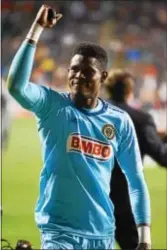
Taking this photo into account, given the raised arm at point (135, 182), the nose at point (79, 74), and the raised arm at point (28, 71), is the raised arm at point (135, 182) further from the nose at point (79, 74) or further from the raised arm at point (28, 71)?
the raised arm at point (28, 71)

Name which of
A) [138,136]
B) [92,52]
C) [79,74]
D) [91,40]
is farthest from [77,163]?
[91,40]

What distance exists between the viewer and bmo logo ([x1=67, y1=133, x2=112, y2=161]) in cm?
253

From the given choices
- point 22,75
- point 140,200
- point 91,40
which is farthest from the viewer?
point 91,40

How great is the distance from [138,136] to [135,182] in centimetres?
129

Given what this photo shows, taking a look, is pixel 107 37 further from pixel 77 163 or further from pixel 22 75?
pixel 22 75

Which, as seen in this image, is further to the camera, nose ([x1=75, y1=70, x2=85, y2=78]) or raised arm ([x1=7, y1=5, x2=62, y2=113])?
nose ([x1=75, y1=70, x2=85, y2=78])

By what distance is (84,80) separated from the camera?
256 cm

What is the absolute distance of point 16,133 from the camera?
13.2 metres

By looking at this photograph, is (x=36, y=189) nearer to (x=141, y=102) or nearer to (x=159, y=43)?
(x=141, y=102)

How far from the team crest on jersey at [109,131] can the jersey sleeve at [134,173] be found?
51mm

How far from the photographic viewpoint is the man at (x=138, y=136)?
388cm

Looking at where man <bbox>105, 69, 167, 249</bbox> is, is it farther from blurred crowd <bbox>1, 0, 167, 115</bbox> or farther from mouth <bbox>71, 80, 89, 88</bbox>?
blurred crowd <bbox>1, 0, 167, 115</bbox>

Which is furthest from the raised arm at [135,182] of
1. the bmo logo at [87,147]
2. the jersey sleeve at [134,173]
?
the bmo logo at [87,147]

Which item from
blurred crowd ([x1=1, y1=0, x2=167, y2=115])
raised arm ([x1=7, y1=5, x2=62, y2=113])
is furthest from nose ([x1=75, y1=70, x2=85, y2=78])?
blurred crowd ([x1=1, y1=0, x2=167, y2=115])
